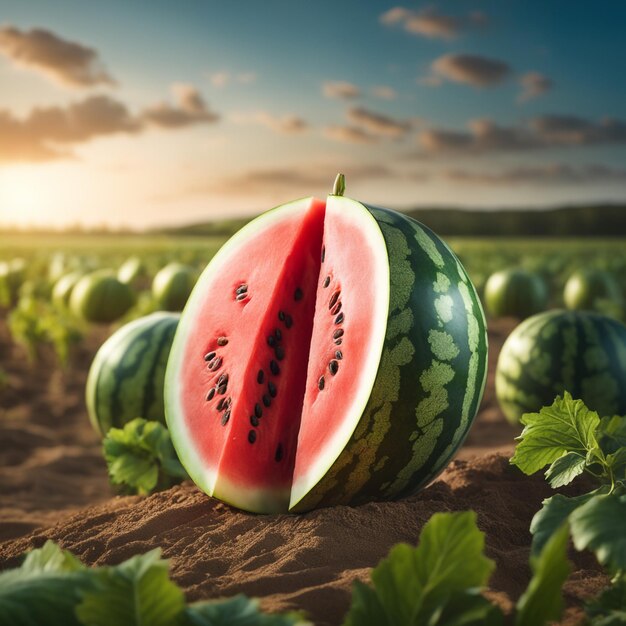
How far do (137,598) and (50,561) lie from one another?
0.29 metres

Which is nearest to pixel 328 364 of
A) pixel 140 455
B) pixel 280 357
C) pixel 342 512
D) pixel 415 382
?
pixel 280 357

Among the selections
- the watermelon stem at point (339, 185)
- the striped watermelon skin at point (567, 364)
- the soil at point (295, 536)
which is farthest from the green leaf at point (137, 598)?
the striped watermelon skin at point (567, 364)

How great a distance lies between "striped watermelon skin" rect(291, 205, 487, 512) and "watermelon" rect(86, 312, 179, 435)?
1.99 m

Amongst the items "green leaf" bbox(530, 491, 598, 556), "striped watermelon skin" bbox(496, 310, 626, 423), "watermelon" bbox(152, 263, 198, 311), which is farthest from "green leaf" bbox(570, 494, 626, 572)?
"watermelon" bbox(152, 263, 198, 311)

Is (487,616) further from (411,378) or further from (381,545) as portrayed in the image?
(411,378)

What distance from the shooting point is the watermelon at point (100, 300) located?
9.60 metres

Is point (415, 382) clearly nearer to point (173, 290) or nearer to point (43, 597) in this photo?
point (43, 597)

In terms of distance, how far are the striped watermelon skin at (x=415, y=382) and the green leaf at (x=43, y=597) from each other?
1.06 metres

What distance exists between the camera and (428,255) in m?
2.51

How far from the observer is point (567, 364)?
4250mm

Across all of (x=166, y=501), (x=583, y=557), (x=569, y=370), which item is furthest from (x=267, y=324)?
(x=569, y=370)

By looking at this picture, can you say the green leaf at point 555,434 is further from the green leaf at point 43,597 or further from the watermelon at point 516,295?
the watermelon at point 516,295

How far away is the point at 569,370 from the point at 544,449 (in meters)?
2.13

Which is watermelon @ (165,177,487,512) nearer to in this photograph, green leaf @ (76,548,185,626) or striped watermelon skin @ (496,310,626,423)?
green leaf @ (76,548,185,626)
